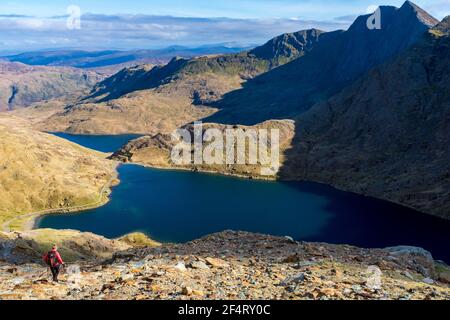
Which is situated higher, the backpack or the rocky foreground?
the backpack

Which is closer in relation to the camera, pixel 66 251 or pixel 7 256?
pixel 7 256

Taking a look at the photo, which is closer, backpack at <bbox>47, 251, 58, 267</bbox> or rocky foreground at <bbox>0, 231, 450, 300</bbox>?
rocky foreground at <bbox>0, 231, 450, 300</bbox>

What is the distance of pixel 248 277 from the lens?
3816 centimetres

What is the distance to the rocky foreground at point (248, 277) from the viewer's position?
32250mm

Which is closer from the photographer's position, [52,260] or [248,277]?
[52,260]

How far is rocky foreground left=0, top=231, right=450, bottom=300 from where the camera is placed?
32.2 meters

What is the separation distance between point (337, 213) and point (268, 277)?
16446 centimetres

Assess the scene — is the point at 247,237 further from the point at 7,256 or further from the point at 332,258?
the point at 7,256

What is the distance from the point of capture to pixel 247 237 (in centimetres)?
6494

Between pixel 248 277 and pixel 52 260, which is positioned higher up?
pixel 52 260
